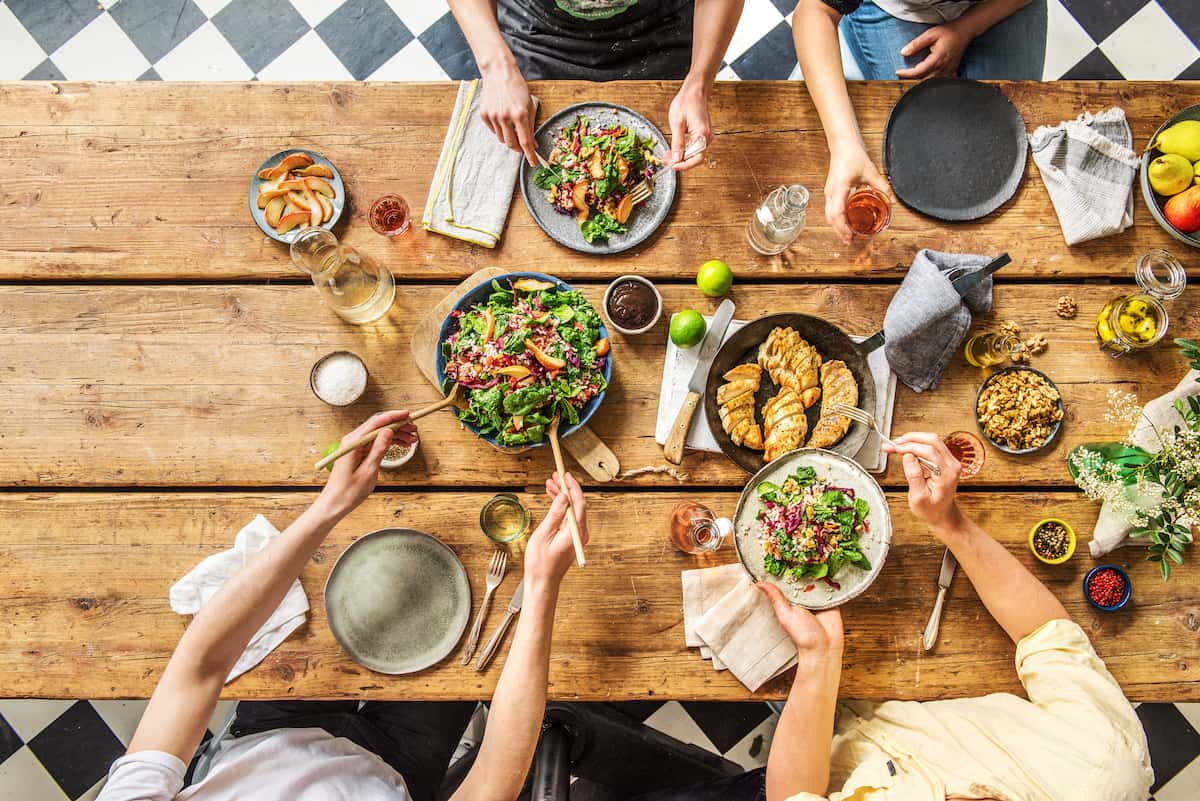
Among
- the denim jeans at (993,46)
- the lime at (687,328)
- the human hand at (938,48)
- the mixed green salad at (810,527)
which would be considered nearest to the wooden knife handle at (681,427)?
Result: the lime at (687,328)

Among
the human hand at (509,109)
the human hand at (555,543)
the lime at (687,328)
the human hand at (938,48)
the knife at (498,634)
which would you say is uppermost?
the human hand at (509,109)

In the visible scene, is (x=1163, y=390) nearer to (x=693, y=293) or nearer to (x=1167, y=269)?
(x=1167, y=269)

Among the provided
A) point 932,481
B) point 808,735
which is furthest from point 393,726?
point 932,481

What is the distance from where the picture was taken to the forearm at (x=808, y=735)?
73.7 inches

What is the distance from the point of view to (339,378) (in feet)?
6.66

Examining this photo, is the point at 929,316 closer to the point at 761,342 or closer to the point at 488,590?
the point at 761,342

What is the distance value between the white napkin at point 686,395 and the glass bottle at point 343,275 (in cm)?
89

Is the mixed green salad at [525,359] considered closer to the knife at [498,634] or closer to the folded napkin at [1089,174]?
the knife at [498,634]

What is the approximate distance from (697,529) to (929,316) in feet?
2.96

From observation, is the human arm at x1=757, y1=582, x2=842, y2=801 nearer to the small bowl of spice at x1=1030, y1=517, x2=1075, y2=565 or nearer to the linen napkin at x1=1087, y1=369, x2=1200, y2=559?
the small bowl of spice at x1=1030, y1=517, x2=1075, y2=565

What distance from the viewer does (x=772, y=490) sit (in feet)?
6.54

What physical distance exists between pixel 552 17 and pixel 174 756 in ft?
8.38

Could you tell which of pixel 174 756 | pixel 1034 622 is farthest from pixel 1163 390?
pixel 174 756

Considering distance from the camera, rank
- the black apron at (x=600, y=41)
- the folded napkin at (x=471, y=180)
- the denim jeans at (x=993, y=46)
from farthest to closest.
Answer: the denim jeans at (x=993, y=46), the black apron at (x=600, y=41), the folded napkin at (x=471, y=180)
